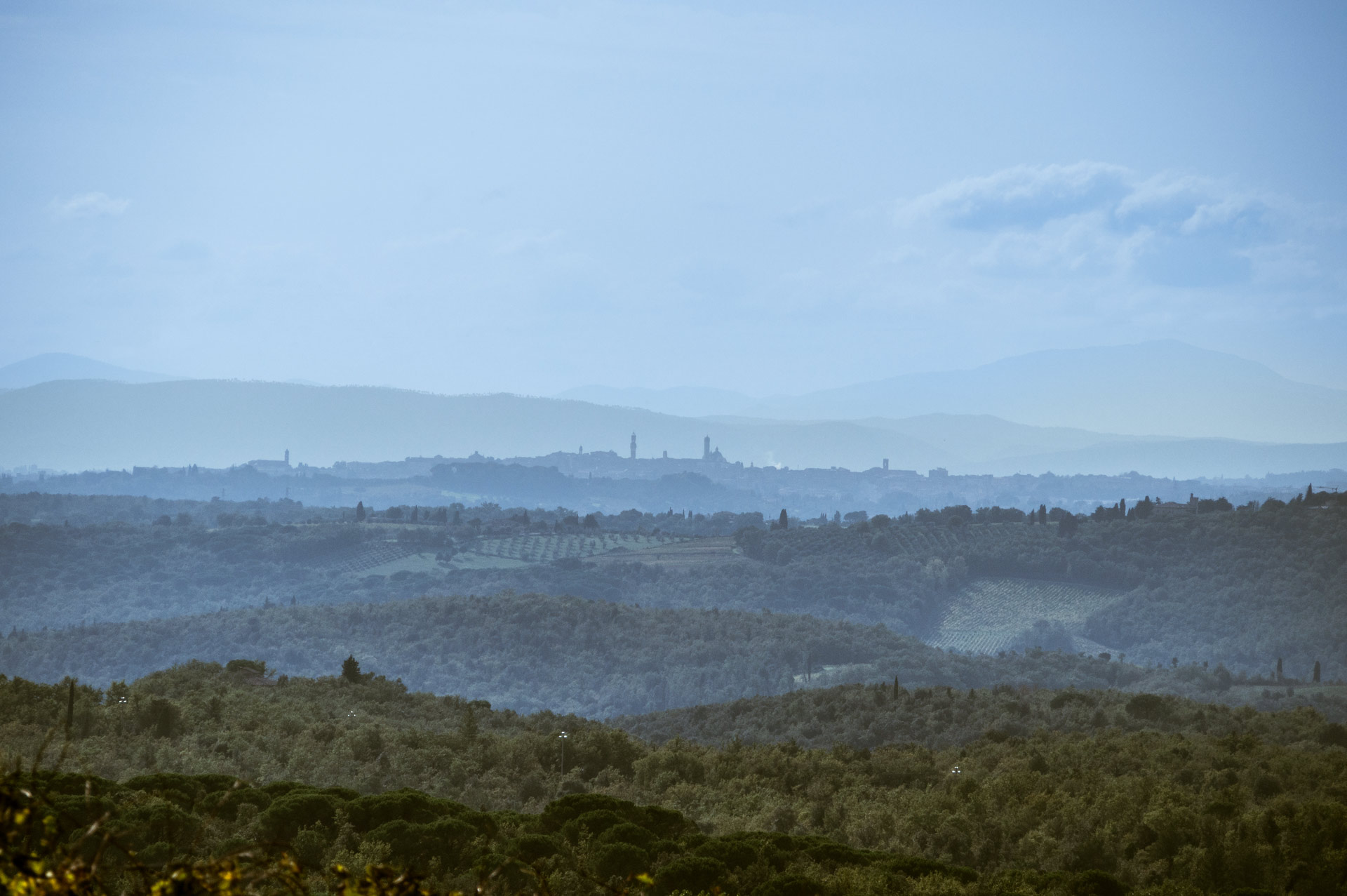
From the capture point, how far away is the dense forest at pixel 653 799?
16.3 m

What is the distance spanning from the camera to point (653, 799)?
2559cm

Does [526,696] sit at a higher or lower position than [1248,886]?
lower

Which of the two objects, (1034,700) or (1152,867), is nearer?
(1152,867)

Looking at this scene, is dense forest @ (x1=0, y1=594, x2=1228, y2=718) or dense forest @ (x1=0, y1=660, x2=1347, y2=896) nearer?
dense forest @ (x1=0, y1=660, x2=1347, y2=896)

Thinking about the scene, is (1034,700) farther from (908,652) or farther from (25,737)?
(908,652)

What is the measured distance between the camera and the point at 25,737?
2819 cm

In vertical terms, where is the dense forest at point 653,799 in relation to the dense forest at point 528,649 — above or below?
above

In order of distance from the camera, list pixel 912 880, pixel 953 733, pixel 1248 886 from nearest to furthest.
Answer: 1. pixel 912 880
2. pixel 1248 886
3. pixel 953 733

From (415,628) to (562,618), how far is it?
71.8ft

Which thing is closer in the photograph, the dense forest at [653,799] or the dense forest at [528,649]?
the dense forest at [653,799]

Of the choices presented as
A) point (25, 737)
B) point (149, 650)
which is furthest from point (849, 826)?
point (149, 650)

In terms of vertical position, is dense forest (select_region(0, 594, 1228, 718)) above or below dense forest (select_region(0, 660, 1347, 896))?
below

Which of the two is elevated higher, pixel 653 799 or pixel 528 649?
pixel 653 799

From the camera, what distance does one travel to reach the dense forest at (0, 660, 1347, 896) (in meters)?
16.3
